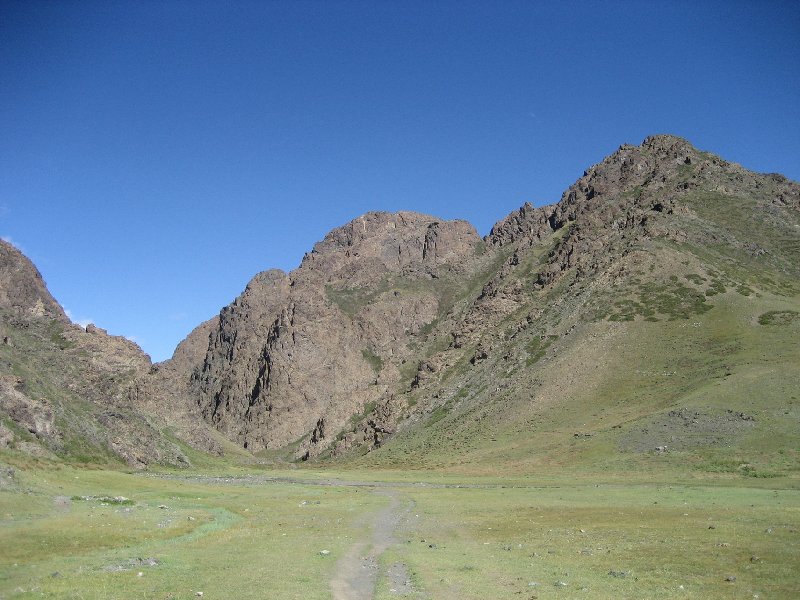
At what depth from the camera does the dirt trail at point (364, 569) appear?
2164 cm

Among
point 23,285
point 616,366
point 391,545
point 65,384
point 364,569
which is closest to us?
point 364,569

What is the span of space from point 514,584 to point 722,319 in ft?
458

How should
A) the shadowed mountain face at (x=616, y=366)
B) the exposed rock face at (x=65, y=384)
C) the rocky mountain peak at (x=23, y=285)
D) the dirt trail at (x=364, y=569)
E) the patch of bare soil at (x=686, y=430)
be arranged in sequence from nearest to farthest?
the dirt trail at (x=364, y=569), the exposed rock face at (x=65, y=384), the patch of bare soil at (x=686, y=430), the shadowed mountain face at (x=616, y=366), the rocky mountain peak at (x=23, y=285)

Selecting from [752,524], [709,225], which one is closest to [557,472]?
[752,524]

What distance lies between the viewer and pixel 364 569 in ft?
85.3

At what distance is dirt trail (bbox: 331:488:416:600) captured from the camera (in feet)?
71.0

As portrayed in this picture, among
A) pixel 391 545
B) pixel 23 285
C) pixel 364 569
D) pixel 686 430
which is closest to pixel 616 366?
pixel 686 430

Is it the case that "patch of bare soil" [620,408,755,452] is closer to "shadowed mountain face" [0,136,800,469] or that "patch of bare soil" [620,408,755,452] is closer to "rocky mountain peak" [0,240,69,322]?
"shadowed mountain face" [0,136,800,469]

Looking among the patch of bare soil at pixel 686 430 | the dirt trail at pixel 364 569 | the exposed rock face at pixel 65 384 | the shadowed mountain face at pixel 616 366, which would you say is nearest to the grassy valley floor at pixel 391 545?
the dirt trail at pixel 364 569

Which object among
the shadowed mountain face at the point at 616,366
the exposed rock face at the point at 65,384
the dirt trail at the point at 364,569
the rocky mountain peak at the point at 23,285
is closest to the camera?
the dirt trail at the point at 364,569

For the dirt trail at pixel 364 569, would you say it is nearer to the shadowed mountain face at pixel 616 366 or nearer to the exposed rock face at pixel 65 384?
the exposed rock face at pixel 65 384

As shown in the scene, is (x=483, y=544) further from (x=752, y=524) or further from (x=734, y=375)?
(x=734, y=375)

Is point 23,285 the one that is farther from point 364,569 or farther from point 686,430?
point 364,569

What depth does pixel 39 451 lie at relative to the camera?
7300cm
